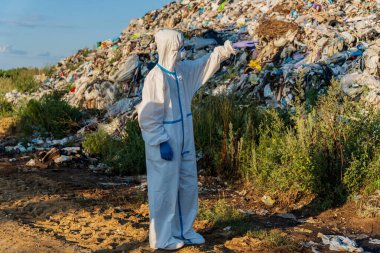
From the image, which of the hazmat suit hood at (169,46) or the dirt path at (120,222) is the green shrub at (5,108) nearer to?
the dirt path at (120,222)

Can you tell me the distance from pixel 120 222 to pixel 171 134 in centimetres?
152

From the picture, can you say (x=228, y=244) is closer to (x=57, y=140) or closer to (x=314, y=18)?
(x=57, y=140)

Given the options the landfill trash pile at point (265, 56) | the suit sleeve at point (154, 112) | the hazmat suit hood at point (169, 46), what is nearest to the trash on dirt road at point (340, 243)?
the suit sleeve at point (154, 112)

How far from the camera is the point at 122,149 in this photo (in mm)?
7879

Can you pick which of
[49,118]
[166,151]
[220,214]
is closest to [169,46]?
[166,151]

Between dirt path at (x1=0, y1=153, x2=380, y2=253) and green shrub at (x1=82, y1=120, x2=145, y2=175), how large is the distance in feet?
1.70

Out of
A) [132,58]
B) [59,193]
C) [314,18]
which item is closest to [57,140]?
[132,58]

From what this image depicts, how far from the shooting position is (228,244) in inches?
180

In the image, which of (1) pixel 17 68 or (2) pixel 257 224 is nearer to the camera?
(2) pixel 257 224

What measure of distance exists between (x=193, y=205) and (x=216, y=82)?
615 cm

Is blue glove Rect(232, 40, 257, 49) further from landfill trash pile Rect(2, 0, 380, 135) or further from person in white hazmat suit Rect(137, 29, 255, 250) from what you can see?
person in white hazmat suit Rect(137, 29, 255, 250)

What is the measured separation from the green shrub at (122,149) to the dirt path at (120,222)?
0.52m

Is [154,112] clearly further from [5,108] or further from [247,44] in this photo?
[5,108]

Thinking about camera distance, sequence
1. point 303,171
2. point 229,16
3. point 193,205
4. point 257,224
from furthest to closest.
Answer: point 229,16, point 303,171, point 257,224, point 193,205
